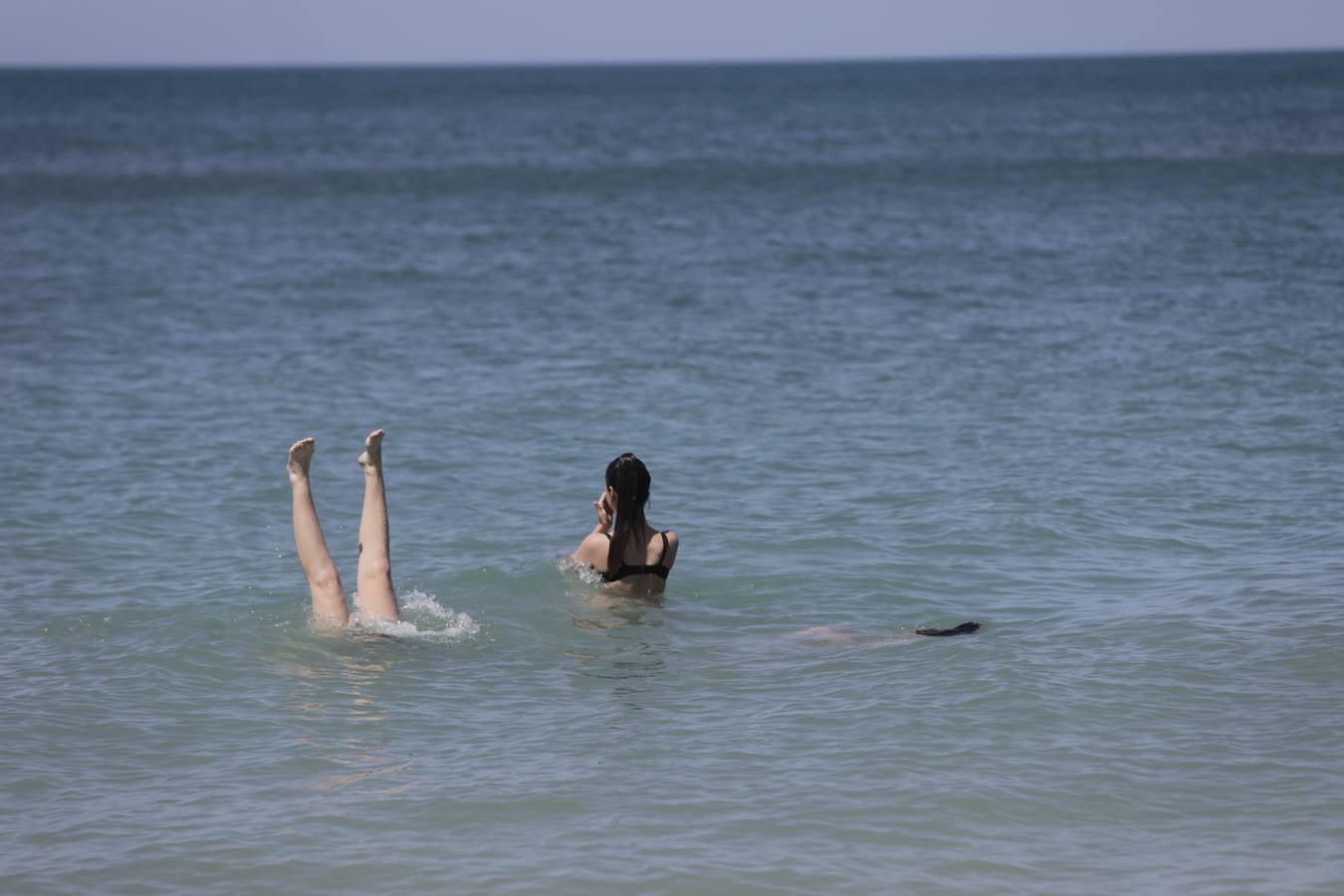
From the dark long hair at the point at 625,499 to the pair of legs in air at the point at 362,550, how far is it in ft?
4.93

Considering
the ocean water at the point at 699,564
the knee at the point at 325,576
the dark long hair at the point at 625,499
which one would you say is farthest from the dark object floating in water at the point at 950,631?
the knee at the point at 325,576

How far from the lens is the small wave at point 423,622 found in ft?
30.7

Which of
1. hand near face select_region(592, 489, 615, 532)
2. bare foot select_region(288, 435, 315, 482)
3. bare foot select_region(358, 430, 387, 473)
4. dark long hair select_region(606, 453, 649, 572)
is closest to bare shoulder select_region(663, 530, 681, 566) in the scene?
dark long hair select_region(606, 453, 649, 572)

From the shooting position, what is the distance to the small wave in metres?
9.37

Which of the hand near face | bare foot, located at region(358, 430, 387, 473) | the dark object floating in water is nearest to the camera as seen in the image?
bare foot, located at region(358, 430, 387, 473)

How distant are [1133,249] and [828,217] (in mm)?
8232

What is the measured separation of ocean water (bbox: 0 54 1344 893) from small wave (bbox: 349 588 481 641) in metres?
0.04

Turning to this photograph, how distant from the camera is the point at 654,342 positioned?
19.9 meters

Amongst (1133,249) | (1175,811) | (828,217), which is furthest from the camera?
(828,217)

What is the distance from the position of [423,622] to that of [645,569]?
1520 millimetres

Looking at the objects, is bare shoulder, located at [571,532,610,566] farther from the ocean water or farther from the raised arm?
the ocean water

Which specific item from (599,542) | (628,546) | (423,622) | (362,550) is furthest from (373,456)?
(628,546)

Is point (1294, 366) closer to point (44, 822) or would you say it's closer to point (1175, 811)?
point (1175, 811)


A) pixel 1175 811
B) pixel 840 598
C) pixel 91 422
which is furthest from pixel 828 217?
pixel 1175 811
